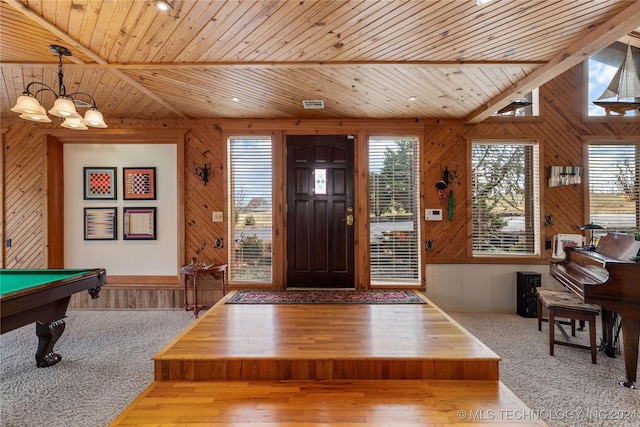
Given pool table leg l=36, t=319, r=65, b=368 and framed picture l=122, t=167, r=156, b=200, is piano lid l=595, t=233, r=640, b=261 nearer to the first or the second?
pool table leg l=36, t=319, r=65, b=368

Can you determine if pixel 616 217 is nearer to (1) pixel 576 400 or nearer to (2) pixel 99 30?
(1) pixel 576 400

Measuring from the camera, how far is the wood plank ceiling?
205 cm

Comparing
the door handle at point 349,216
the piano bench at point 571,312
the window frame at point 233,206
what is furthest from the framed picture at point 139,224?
the piano bench at point 571,312

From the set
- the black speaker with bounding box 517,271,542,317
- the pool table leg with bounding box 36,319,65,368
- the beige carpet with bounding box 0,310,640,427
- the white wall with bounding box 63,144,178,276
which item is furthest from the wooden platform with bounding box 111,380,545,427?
the white wall with bounding box 63,144,178,276

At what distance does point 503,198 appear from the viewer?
4.29m

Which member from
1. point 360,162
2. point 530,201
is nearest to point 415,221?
point 360,162

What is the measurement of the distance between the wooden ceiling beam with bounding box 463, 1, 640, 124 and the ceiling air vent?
2.20 m

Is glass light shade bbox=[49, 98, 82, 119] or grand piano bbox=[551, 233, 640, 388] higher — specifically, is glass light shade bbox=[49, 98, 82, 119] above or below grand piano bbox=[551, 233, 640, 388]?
above

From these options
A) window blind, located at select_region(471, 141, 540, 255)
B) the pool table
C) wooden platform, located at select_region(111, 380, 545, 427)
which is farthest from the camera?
window blind, located at select_region(471, 141, 540, 255)

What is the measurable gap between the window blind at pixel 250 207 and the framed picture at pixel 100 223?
5.99 feet

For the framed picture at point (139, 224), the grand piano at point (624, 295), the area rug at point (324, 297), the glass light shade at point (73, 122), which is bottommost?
the area rug at point (324, 297)

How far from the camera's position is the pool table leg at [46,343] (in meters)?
2.67

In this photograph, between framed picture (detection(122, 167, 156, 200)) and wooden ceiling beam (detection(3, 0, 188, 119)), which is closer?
wooden ceiling beam (detection(3, 0, 188, 119))

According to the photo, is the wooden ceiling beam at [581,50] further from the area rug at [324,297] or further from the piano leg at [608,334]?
the area rug at [324,297]
